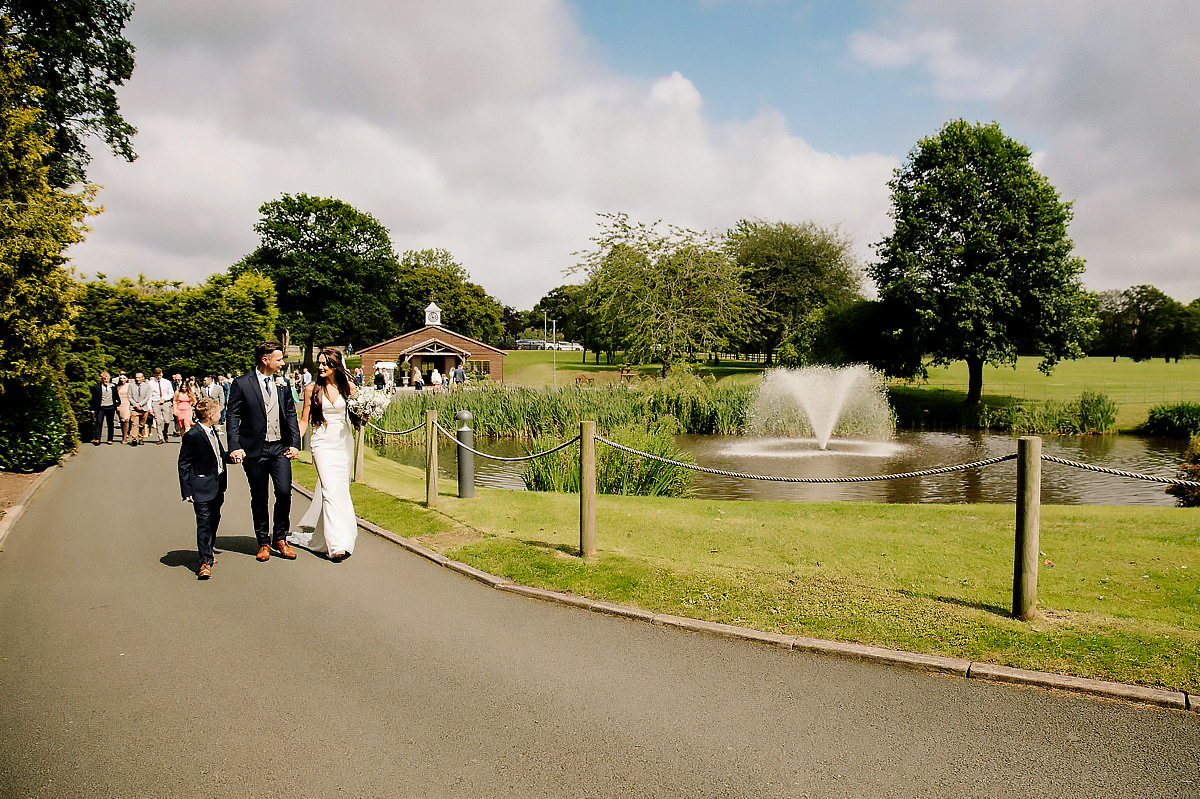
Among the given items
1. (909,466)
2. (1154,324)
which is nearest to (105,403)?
(909,466)

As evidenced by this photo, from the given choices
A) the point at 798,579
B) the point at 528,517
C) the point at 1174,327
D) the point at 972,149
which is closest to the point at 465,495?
the point at 528,517

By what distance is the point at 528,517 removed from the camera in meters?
10.2

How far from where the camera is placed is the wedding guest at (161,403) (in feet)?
69.1

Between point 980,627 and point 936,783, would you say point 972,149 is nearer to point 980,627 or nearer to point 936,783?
point 980,627

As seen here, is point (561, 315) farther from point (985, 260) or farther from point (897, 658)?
point (897, 658)

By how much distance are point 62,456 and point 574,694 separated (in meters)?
16.5

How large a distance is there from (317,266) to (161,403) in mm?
47741

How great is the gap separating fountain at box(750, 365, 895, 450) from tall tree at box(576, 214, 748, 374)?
441 cm

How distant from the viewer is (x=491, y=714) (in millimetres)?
4398

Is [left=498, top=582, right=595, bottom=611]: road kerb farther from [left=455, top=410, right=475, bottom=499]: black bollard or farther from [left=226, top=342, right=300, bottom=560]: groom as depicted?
[left=455, top=410, right=475, bottom=499]: black bollard

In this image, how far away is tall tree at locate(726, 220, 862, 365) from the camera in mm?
53906

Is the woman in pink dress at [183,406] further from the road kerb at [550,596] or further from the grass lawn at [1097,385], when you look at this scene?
the grass lawn at [1097,385]

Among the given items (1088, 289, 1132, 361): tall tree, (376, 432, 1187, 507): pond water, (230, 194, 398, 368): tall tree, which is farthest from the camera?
(1088, 289, 1132, 361): tall tree

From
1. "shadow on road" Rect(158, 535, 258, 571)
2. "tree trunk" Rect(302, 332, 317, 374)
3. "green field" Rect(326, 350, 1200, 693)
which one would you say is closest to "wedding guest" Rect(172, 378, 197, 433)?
"green field" Rect(326, 350, 1200, 693)
